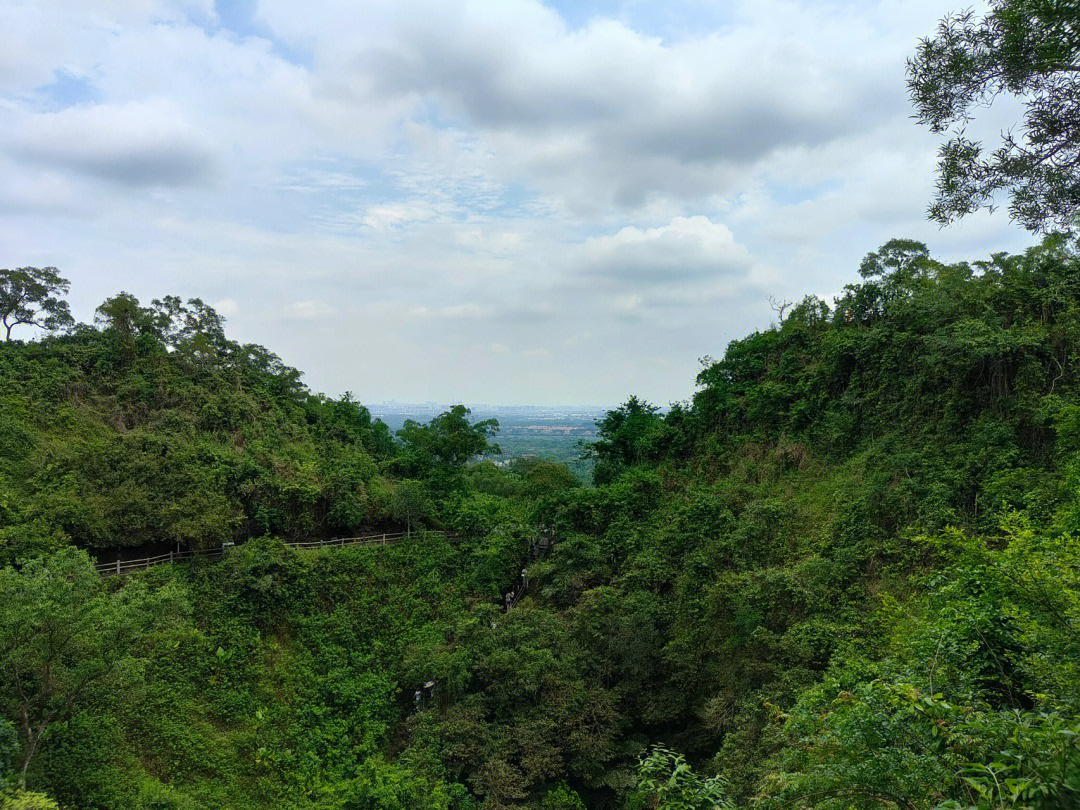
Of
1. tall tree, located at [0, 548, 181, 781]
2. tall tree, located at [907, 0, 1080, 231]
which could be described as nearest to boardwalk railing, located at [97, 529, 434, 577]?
tall tree, located at [0, 548, 181, 781]

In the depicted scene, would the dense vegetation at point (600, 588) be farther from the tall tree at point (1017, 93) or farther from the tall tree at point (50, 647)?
the tall tree at point (1017, 93)

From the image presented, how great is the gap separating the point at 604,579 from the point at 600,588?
5.67ft

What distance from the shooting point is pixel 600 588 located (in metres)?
14.4

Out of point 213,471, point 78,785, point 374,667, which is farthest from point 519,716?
point 213,471

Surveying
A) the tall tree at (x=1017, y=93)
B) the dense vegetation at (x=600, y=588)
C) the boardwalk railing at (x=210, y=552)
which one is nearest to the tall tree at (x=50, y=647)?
the dense vegetation at (x=600, y=588)

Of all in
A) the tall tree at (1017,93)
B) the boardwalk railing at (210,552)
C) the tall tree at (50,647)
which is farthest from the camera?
the boardwalk railing at (210,552)

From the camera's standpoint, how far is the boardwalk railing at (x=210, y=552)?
606 inches

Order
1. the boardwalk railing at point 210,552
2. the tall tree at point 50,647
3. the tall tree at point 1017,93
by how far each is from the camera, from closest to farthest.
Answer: the tall tree at point 1017,93
the tall tree at point 50,647
the boardwalk railing at point 210,552

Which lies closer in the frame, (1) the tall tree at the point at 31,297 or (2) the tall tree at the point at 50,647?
(2) the tall tree at the point at 50,647

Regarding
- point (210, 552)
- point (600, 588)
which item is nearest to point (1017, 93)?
point (600, 588)

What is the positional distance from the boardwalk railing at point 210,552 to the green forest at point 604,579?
362 millimetres

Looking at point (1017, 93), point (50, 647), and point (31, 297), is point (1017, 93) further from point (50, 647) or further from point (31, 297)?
point (31, 297)

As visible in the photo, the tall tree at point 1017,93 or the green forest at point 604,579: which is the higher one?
the tall tree at point 1017,93

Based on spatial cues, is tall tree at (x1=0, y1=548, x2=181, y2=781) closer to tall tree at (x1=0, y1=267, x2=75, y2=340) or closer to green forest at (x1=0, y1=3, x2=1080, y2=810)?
green forest at (x1=0, y1=3, x2=1080, y2=810)
